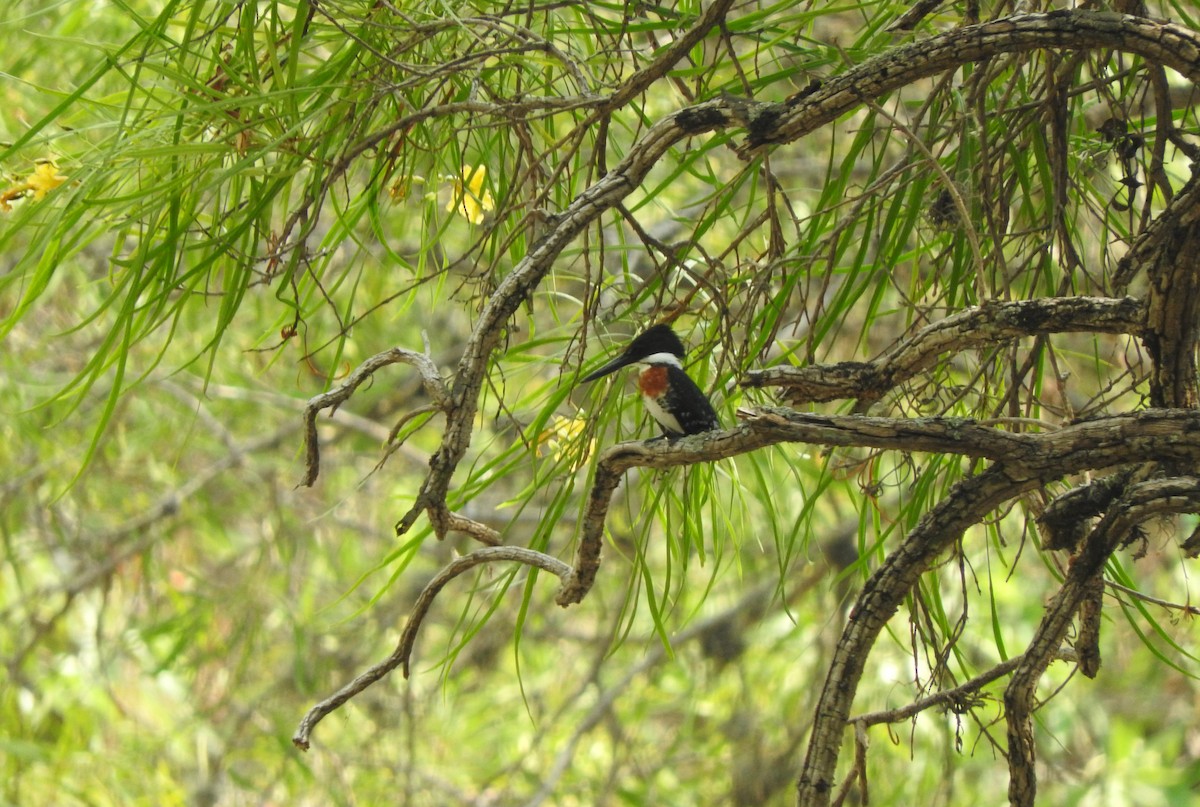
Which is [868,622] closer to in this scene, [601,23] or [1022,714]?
[1022,714]

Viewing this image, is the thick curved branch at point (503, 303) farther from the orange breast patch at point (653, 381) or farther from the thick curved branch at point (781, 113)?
the orange breast patch at point (653, 381)

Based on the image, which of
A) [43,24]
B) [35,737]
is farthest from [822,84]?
[35,737]

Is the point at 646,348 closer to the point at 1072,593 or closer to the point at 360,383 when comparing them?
the point at 360,383

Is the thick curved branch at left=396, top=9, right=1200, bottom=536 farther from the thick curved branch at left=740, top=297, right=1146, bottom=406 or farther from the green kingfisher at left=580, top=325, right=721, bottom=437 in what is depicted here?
the green kingfisher at left=580, top=325, right=721, bottom=437

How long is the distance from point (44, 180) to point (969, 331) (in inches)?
30.5

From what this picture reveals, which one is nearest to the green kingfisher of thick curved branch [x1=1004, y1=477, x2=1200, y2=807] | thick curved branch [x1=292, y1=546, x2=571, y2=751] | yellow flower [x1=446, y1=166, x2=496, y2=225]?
yellow flower [x1=446, y1=166, x2=496, y2=225]

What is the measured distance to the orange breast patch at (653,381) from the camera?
131 cm

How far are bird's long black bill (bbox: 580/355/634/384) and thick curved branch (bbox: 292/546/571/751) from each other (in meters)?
0.33

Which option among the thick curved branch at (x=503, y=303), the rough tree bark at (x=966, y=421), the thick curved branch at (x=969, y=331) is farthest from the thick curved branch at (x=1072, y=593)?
the thick curved branch at (x=503, y=303)

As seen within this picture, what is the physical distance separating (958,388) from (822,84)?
47 centimetres

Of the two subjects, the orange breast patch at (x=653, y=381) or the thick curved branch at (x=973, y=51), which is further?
the orange breast patch at (x=653, y=381)

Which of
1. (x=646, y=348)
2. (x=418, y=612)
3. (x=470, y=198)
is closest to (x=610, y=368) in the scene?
(x=646, y=348)

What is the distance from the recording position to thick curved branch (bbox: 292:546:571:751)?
904 millimetres

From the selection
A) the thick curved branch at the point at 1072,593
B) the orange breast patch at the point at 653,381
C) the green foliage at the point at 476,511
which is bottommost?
the thick curved branch at the point at 1072,593
